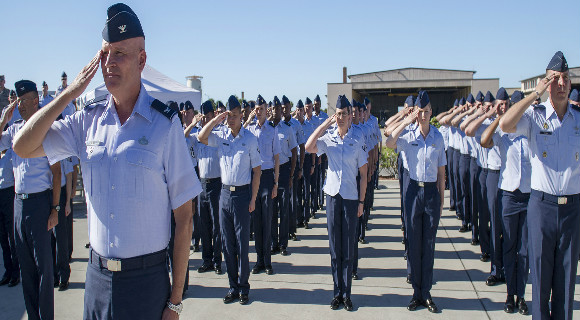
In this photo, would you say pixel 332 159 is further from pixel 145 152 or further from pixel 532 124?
pixel 145 152

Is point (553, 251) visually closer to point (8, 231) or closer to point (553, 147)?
point (553, 147)

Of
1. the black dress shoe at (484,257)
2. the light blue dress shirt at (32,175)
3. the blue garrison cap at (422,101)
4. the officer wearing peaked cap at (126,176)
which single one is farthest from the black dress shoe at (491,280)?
the light blue dress shirt at (32,175)

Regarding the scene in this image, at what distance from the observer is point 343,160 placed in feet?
16.4

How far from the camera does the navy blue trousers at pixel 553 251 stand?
3.70m

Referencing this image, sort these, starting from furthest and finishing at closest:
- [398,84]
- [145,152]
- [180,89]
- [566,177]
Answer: [398,84]
[180,89]
[566,177]
[145,152]

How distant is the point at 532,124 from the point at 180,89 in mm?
12542

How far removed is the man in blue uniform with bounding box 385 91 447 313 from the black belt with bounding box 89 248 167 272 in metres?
3.54

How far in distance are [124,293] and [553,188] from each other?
353 centimetres

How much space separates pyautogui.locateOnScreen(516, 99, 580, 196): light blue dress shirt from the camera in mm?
3691

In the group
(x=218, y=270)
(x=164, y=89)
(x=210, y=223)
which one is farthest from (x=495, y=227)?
(x=164, y=89)

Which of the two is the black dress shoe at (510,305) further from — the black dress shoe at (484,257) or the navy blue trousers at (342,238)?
the black dress shoe at (484,257)

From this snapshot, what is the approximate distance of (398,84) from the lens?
27656 mm

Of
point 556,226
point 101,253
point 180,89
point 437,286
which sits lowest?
point 437,286

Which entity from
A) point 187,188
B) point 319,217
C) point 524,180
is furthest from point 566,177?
point 319,217
